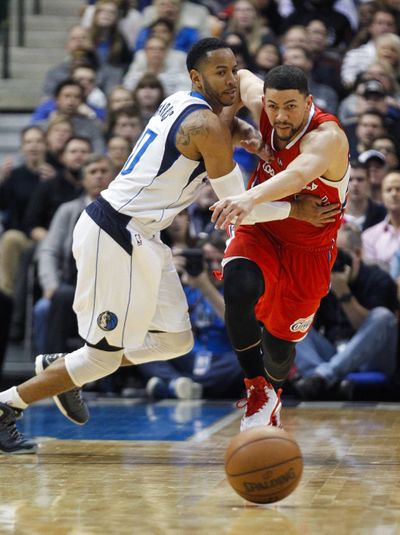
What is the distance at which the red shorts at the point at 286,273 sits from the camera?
6.25 metres

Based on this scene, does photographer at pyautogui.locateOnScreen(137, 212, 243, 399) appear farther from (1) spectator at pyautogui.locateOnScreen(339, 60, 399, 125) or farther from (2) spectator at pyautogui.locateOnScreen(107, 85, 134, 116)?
(1) spectator at pyautogui.locateOnScreen(339, 60, 399, 125)

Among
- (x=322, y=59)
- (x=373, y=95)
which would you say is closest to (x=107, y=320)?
(x=373, y=95)

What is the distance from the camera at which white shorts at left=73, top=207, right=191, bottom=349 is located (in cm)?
605

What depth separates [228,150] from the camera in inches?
229

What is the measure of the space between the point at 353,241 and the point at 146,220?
11.4 feet

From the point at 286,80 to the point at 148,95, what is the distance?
559 cm

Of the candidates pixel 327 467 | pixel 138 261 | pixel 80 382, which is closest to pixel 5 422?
pixel 80 382

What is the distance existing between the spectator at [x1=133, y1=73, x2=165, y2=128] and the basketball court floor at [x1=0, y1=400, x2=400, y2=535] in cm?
384

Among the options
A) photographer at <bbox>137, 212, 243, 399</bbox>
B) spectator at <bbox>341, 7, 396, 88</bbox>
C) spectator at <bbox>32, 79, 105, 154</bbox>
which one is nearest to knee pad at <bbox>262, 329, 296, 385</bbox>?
photographer at <bbox>137, 212, 243, 399</bbox>

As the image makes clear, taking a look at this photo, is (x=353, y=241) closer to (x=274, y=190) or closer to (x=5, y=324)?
(x=5, y=324)

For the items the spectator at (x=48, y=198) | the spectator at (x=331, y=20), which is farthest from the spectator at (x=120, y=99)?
the spectator at (x=331, y=20)

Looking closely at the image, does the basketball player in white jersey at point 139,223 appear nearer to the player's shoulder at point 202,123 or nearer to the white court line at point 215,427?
the player's shoulder at point 202,123

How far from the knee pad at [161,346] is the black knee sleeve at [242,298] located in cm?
36

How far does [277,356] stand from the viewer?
21.6ft
